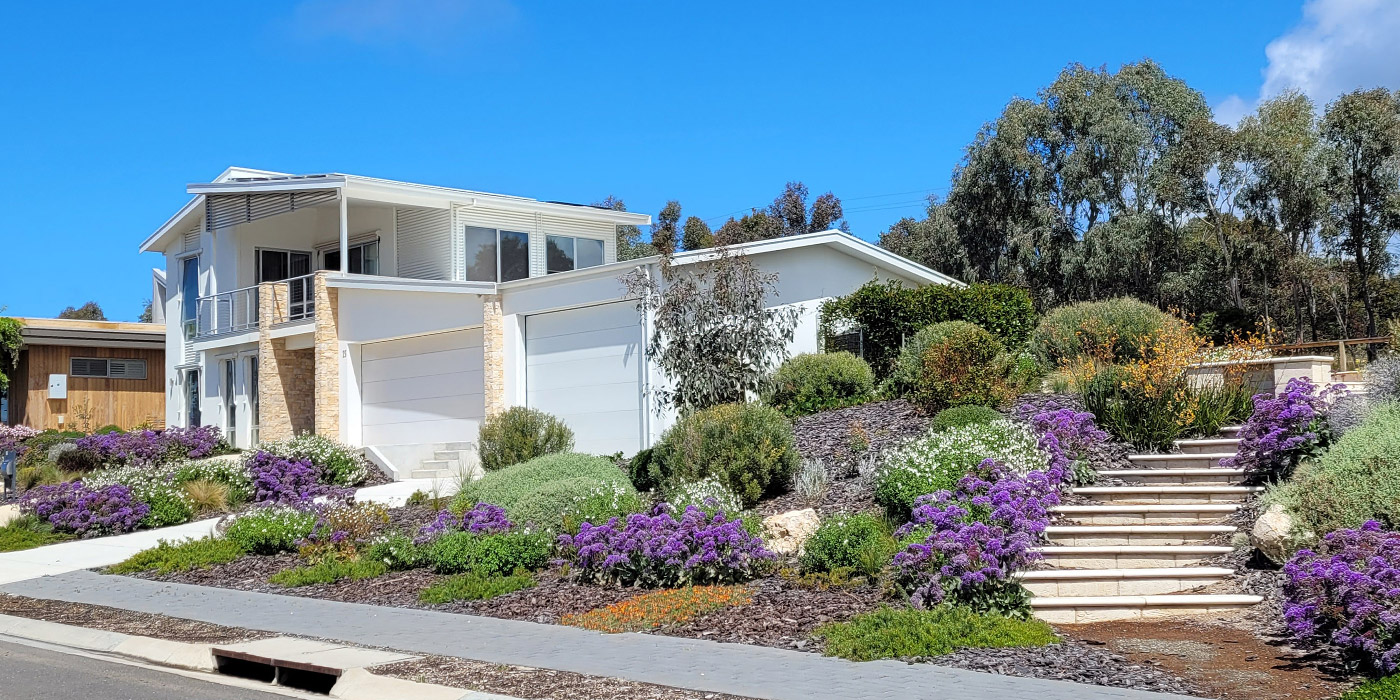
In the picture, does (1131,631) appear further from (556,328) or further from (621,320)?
(556,328)

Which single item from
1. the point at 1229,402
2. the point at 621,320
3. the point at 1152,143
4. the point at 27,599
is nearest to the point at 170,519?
the point at 27,599

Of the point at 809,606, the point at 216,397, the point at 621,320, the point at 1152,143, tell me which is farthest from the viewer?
the point at 1152,143

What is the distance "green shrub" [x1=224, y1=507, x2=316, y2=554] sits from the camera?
14.6 meters

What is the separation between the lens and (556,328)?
20719 mm

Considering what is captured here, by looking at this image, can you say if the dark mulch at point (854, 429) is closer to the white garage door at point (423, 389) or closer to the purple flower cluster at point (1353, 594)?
the purple flower cluster at point (1353, 594)

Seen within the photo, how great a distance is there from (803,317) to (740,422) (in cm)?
699

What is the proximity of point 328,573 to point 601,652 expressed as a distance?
5392mm

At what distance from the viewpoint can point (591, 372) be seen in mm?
20094

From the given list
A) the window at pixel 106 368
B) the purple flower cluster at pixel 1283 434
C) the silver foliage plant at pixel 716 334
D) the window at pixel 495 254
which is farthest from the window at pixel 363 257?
the purple flower cluster at pixel 1283 434

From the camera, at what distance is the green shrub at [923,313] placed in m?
20.0

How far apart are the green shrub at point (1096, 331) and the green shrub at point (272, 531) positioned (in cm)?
1057

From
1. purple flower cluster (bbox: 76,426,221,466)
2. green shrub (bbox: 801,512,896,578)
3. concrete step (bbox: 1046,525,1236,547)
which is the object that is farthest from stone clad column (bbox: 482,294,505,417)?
concrete step (bbox: 1046,525,1236,547)

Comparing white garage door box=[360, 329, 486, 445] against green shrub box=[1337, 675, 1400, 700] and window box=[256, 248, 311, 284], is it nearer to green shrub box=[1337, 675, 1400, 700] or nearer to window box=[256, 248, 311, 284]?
window box=[256, 248, 311, 284]

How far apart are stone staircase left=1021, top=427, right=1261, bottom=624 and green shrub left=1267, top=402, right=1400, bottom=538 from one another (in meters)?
0.78
